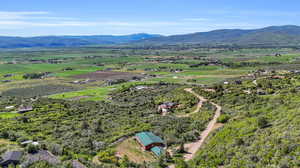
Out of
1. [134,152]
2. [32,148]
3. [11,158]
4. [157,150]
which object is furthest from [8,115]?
[157,150]

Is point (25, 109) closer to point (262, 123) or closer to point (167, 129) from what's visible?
point (167, 129)

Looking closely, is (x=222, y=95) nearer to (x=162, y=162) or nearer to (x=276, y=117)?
(x=276, y=117)

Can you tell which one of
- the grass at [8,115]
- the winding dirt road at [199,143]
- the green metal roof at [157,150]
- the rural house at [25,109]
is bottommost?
the grass at [8,115]

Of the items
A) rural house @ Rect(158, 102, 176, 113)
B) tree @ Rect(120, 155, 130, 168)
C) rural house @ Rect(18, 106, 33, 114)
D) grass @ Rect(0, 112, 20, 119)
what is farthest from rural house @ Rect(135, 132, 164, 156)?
rural house @ Rect(18, 106, 33, 114)

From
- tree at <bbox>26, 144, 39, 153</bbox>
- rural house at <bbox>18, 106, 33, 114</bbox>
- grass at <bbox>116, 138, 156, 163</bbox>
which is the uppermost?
tree at <bbox>26, 144, 39, 153</bbox>

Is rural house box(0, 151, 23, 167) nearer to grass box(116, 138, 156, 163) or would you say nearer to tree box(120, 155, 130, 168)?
tree box(120, 155, 130, 168)

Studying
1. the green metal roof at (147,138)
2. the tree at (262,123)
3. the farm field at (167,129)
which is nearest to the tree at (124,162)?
the farm field at (167,129)

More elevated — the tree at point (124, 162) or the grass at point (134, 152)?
the tree at point (124, 162)

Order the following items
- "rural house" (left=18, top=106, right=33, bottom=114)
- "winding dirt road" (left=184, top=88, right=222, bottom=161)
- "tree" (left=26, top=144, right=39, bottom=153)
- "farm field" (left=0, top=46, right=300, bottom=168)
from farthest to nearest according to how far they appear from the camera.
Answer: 1. "rural house" (left=18, top=106, right=33, bottom=114)
2. "winding dirt road" (left=184, top=88, right=222, bottom=161)
3. "tree" (left=26, top=144, right=39, bottom=153)
4. "farm field" (left=0, top=46, right=300, bottom=168)

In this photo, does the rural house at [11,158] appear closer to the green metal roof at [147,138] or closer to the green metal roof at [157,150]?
the green metal roof at [147,138]
